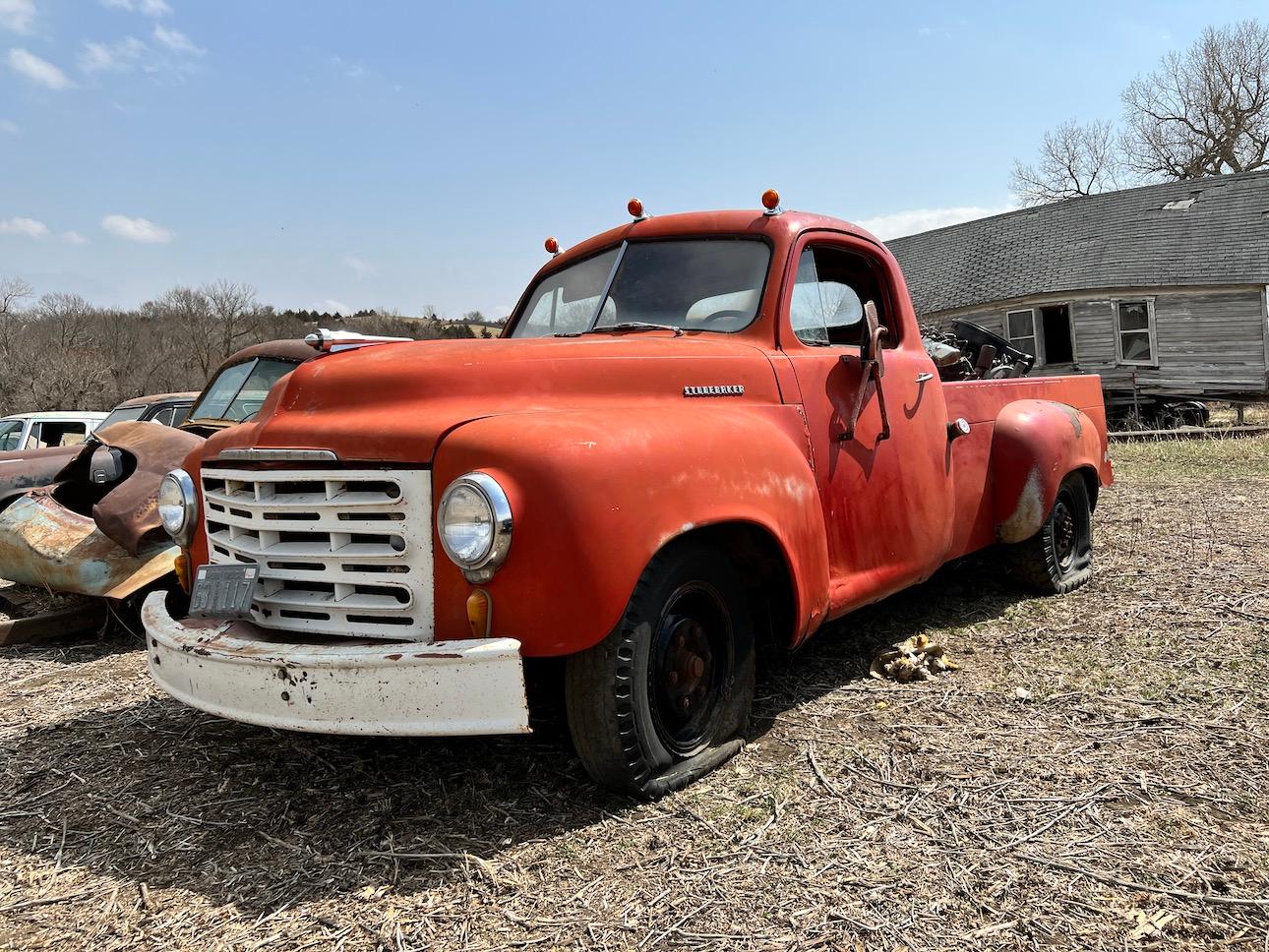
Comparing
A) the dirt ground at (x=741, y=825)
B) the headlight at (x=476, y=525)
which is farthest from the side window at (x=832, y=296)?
the headlight at (x=476, y=525)

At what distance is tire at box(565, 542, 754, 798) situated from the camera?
2.50m

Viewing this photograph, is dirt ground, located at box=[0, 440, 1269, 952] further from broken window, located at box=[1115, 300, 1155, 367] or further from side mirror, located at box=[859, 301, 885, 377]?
broken window, located at box=[1115, 300, 1155, 367]

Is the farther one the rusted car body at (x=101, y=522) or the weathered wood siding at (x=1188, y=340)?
the weathered wood siding at (x=1188, y=340)

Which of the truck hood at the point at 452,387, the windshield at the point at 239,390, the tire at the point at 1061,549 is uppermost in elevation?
the windshield at the point at 239,390

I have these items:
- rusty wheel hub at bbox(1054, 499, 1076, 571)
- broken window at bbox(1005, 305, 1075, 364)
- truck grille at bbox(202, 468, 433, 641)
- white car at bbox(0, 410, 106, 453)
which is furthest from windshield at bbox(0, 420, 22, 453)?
broken window at bbox(1005, 305, 1075, 364)

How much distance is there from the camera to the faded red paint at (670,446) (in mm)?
2375

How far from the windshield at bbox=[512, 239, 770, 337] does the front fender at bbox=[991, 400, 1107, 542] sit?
1.85 meters

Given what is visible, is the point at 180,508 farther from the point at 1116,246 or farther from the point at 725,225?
the point at 1116,246

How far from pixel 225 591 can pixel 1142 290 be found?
20.4 m

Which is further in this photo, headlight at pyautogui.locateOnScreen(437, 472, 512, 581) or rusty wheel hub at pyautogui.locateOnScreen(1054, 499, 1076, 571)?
rusty wheel hub at pyautogui.locateOnScreen(1054, 499, 1076, 571)

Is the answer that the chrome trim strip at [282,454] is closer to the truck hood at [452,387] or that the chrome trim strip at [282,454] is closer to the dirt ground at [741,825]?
the truck hood at [452,387]

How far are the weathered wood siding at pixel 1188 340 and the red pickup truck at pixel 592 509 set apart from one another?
683 inches

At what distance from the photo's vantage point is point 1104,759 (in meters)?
2.88

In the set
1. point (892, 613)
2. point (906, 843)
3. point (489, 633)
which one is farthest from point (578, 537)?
point (892, 613)
